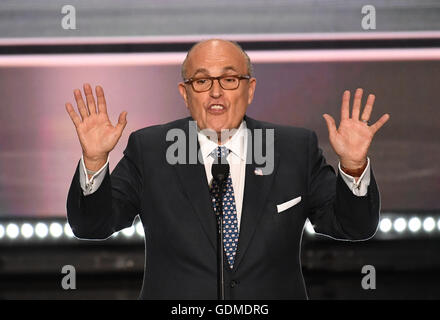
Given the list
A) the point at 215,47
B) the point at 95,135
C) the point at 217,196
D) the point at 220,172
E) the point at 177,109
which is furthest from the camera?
the point at 177,109

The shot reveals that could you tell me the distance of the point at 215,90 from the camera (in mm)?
1927

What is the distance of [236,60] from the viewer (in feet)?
6.38

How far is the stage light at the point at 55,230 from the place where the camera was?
465 centimetres

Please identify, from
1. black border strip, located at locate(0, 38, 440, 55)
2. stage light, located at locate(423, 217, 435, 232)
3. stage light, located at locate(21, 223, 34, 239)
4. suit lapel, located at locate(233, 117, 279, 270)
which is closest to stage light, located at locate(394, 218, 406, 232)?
stage light, located at locate(423, 217, 435, 232)

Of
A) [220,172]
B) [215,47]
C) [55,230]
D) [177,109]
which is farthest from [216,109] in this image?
[55,230]

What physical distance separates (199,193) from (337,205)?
39cm

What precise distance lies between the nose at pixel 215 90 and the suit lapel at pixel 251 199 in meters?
0.18

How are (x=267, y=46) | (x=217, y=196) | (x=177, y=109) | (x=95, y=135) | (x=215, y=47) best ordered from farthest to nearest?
(x=177, y=109) → (x=267, y=46) → (x=215, y=47) → (x=95, y=135) → (x=217, y=196)

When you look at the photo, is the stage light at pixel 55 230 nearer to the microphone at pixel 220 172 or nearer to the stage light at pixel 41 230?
the stage light at pixel 41 230

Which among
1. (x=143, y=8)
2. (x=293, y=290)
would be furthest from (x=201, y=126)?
(x=143, y=8)

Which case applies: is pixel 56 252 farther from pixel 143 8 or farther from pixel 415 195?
pixel 415 195

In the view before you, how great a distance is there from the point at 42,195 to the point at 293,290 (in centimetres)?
320

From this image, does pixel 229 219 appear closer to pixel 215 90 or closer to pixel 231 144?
pixel 231 144
